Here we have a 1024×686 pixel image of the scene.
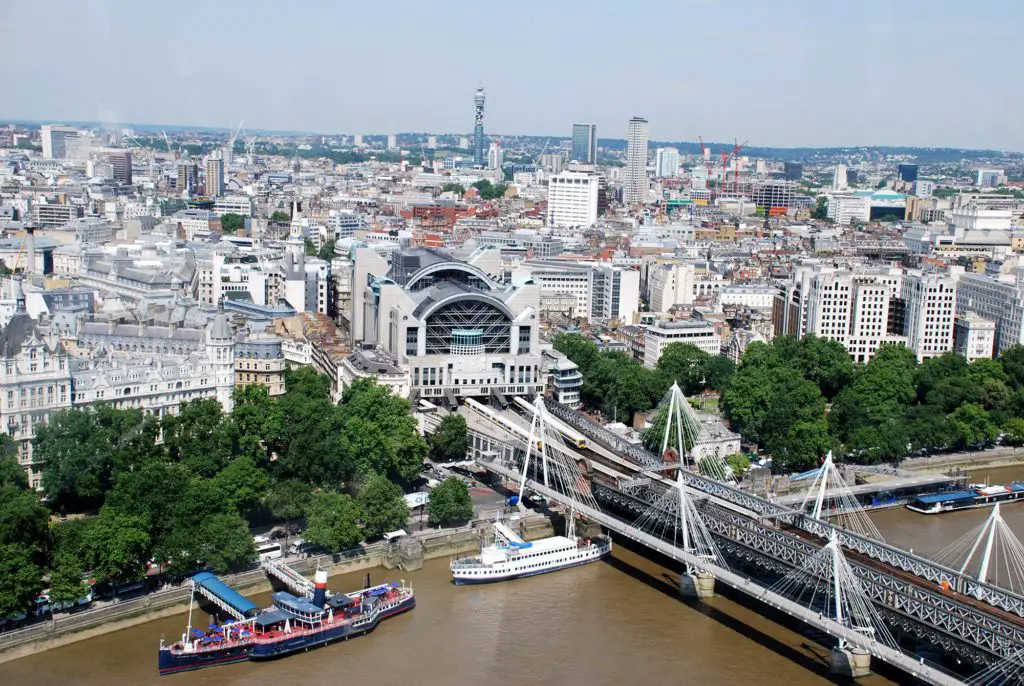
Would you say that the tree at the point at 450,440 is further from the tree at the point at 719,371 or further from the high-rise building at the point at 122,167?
the high-rise building at the point at 122,167

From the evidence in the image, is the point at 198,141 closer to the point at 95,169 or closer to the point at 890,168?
the point at 95,169

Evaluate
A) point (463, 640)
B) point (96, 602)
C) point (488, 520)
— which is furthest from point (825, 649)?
point (96, 602)

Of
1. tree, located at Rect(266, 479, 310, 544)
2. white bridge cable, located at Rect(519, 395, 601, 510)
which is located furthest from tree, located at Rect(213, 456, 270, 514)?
white bridge cable, located at Rect(519, 395, 601, 510)

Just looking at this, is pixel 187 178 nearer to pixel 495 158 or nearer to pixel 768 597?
pixel 495 158

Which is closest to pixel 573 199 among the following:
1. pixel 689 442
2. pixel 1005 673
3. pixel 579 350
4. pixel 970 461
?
pixel 579 350

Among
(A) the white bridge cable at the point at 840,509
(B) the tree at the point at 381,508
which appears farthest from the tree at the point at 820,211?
(B) the tree at the point at 381,508

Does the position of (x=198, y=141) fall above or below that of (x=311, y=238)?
above

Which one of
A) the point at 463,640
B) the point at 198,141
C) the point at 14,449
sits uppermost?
the point at 198,141
